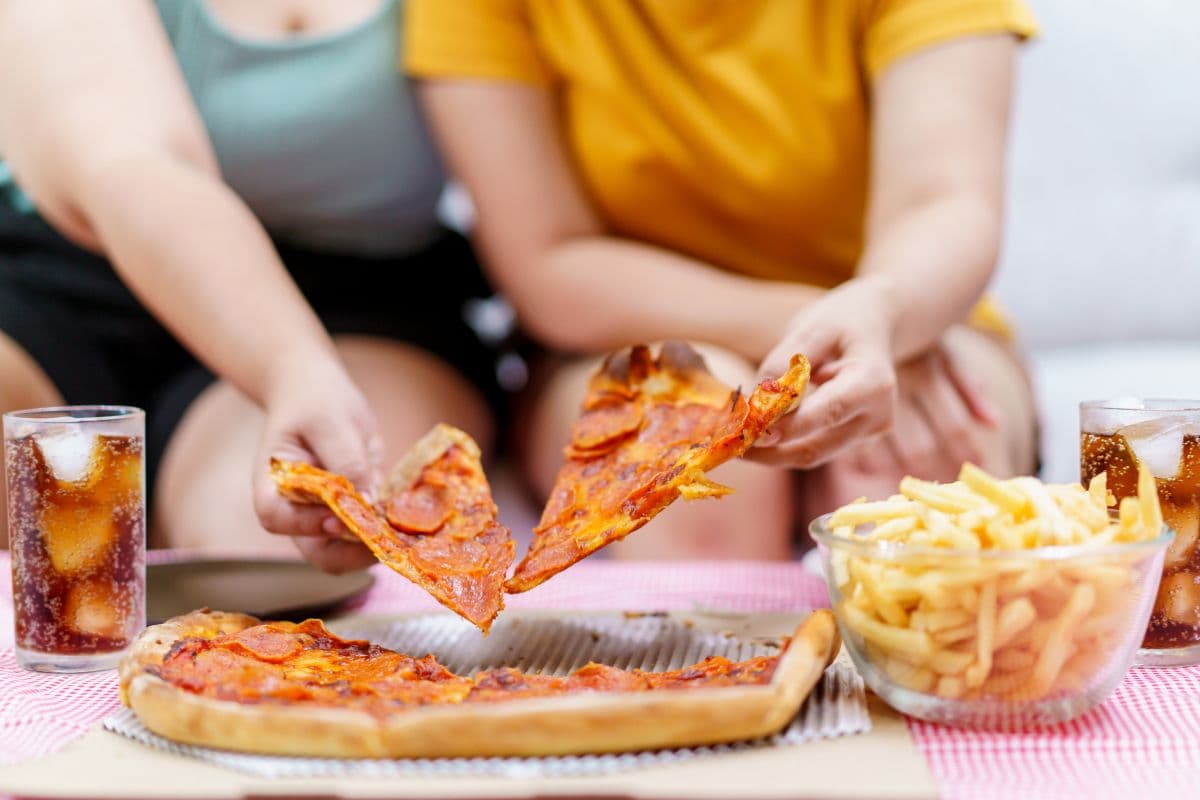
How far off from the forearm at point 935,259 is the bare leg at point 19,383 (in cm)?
103

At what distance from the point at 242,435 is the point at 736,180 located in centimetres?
72

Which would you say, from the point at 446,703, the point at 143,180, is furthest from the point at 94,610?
the point at 143,180

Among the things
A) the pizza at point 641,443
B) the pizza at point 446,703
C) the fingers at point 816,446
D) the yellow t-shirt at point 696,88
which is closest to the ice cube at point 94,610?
the pizza at point 446,703

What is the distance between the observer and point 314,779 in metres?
0.65

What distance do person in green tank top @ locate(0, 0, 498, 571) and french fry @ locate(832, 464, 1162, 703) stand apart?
658 millimetres

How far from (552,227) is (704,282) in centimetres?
21

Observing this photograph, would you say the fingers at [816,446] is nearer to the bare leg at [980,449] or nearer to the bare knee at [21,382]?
the bare leg at [980,449]

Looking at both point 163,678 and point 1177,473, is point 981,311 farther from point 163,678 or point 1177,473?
point 163,678

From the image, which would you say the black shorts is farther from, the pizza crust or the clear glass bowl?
the clear glass bowl

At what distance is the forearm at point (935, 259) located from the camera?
133 centimetres

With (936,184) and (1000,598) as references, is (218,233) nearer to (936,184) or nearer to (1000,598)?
(936,184)

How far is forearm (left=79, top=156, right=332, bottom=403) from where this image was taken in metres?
1.27

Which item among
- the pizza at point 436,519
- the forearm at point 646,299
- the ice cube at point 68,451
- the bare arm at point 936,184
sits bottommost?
the pizza at point 436,519

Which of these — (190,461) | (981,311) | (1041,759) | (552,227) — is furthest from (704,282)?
(1041,759)
